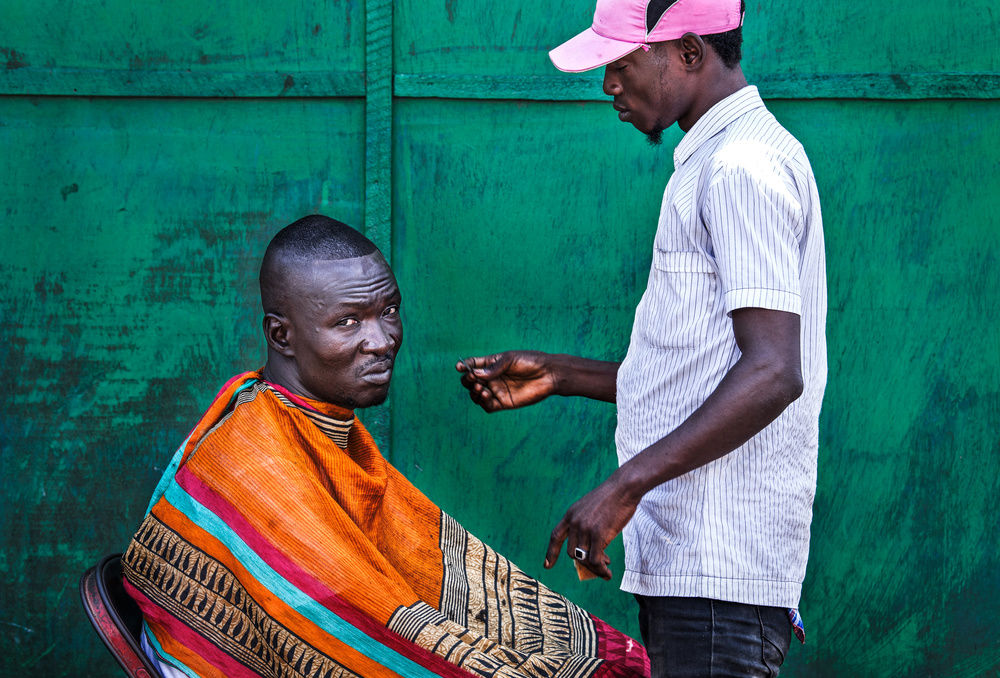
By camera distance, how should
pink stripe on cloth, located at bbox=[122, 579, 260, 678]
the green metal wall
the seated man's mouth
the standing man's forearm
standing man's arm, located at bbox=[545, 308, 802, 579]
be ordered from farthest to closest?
the green metal wall, the standing man's forearm, the seated man's mouth, pink stripe on cloth, located at bbox=[122, 579, 260, 678], standing man's arm, located at bbox=[545, 308, 802, 579]

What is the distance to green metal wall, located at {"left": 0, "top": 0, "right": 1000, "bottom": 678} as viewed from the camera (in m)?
2.75

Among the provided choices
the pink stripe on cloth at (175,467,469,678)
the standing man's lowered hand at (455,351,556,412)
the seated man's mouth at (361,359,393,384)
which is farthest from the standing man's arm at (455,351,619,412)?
the pink stripe on cloth at (175,467,469,678)

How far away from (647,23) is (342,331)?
2.86 ft

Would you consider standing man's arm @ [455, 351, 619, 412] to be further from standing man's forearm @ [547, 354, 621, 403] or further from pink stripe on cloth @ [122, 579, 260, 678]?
pink stripe on cloth @ [122, 579, 260, 678]

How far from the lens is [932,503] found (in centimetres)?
290

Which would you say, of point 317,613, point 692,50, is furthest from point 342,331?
point 692,50

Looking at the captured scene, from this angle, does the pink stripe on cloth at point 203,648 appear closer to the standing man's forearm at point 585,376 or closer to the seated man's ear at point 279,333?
the seated man's ear at point 279,333

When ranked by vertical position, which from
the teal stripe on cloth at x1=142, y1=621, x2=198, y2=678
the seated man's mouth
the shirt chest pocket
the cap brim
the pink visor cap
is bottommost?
the teal stripe on cloth at x1=142, y1=621, x2=198, y2=678

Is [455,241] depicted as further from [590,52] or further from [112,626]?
[112,626]

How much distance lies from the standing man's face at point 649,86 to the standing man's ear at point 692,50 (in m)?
0.02

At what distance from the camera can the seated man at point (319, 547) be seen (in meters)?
1.60

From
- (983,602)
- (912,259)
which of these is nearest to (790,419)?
(912,259)

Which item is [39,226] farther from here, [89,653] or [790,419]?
[790,419]

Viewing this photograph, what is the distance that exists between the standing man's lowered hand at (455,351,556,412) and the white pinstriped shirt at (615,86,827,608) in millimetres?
513
